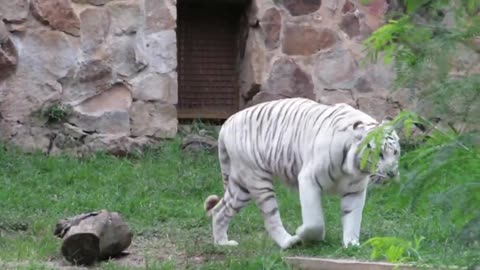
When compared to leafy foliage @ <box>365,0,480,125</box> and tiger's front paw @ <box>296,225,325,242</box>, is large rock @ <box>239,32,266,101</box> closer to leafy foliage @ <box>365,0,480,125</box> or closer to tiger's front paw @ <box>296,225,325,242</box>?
tiger's front paw @ <box>296,225,325,242</box>

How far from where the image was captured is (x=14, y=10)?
346 inches

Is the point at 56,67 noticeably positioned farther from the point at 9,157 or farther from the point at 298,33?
the point at 298,33

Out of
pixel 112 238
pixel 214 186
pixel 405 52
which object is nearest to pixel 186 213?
pixel 214 186

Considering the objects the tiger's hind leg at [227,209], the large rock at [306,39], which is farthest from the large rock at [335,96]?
the tiger's hind leg at [227,209]

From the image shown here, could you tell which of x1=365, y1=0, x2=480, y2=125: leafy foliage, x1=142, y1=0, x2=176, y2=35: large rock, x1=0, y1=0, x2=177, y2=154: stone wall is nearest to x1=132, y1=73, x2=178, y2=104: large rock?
x1=0, y1=0, x2=177, y2=154: stone wall

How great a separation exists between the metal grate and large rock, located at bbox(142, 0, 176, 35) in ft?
2.37

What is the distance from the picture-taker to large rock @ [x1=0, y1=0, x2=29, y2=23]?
877cm

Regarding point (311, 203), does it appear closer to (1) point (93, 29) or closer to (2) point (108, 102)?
(2) point (108, 102)

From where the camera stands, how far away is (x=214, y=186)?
7.91 m

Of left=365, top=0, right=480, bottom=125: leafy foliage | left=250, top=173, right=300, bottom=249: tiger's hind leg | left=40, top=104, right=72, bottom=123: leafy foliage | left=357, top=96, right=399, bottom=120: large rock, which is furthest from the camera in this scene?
left=357, top=96, right=399, bottom=120: large rock

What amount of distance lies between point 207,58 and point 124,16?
3.76ft

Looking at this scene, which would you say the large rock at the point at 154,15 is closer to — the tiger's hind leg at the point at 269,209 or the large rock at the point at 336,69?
the large rock at the point at 336,69

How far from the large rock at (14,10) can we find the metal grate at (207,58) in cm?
162

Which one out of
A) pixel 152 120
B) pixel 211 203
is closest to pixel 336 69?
pixel 152 120
